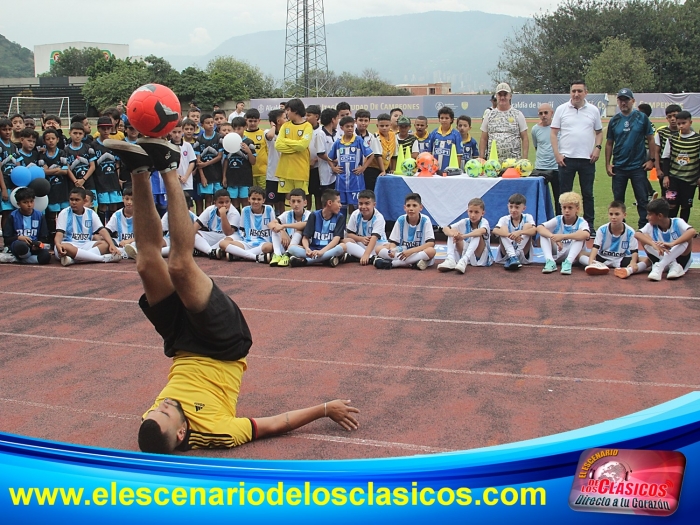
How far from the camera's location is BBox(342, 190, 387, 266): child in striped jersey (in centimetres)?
961

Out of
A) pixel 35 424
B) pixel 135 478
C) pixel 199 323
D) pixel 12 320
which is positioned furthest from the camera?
pixel 12 320

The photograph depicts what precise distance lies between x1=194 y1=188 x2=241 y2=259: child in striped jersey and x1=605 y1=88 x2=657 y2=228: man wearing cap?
513 centimetres

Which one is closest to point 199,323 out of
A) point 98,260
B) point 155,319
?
point 155,319

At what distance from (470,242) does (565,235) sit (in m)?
1.13

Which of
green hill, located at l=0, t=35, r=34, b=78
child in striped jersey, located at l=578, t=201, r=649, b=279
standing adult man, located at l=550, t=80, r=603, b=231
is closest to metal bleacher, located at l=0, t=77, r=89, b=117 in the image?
standing adult man, located at l=550, t=80, r=603, b=231

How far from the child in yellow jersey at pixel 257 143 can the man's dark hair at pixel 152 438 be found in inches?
316

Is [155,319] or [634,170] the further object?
[634,170]

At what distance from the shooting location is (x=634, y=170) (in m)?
9.95

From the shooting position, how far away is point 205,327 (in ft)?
13.3

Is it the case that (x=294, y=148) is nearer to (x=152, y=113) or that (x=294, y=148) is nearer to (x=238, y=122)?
(x=238, y=122)

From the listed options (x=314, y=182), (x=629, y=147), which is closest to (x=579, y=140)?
(x=629, y=147)

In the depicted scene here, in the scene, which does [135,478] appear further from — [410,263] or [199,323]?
[410,263]

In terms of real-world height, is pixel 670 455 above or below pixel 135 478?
above

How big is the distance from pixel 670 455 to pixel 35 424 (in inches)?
160
